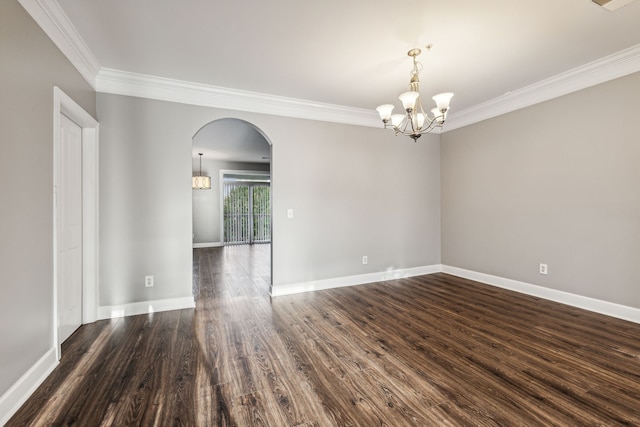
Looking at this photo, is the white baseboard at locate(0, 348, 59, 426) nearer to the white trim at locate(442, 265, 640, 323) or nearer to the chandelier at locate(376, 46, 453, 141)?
the chandelier at locate(376, 46, 453, 141)

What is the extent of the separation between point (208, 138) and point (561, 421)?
673 centimetres

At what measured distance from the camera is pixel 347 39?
256cm

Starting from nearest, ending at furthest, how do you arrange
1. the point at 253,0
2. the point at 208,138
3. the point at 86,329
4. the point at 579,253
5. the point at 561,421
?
the point at 561,421, the point at 253,0, the point at 86,329, the point at 579,253, the point at 208,138

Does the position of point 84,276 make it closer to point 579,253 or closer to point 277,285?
point 277,285

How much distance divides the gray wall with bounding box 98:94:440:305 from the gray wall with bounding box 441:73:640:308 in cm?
83

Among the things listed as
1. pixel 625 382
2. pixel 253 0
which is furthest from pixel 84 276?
pixel 625 382

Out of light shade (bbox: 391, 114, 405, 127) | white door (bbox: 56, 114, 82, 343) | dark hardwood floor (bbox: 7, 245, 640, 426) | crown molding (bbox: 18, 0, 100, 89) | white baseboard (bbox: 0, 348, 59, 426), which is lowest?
dark hardwood floor (bbox: 7, 245, 640, 426)

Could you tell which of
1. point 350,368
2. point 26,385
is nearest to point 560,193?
point 350,368

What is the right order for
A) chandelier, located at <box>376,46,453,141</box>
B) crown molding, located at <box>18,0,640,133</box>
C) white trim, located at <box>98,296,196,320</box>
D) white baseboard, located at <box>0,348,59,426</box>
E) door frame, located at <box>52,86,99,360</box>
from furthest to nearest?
white trim, located at <box>98,296,196,320</box>, door frame, located at <box>52,86,99,360</box>, chandelier, located at <box>376,46,453,141</box>, crown molding, located at <box>18,0,640,133</box>, white baseboard, located at <box>0,348,59,426</box>

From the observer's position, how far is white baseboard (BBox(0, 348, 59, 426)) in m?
1.62

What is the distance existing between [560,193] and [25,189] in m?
5.22

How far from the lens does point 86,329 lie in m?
2.87

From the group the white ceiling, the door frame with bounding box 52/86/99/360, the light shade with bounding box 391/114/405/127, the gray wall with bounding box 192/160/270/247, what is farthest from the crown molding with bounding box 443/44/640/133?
the gray wall with bounding box 192/160/270/247

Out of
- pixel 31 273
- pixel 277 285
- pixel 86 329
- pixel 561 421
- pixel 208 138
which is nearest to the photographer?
pixel 561 421
